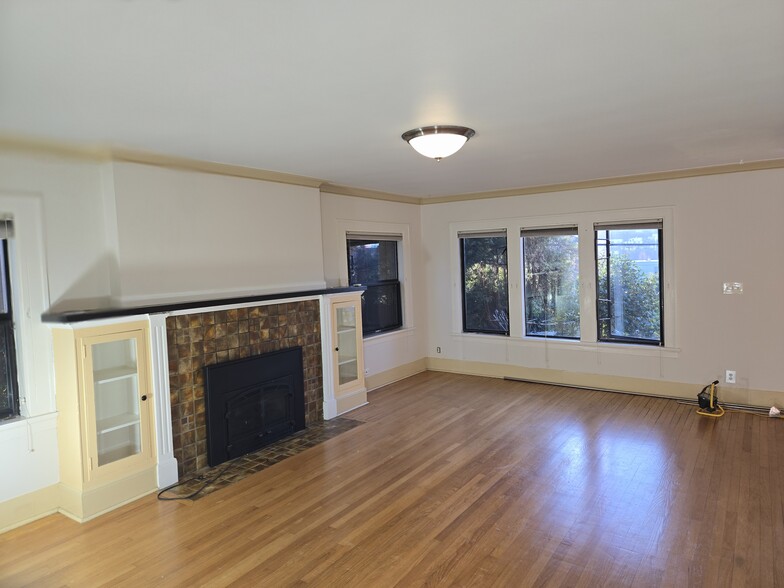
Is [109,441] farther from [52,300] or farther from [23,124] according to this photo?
[23,124]

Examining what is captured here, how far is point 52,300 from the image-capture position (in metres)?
3.54

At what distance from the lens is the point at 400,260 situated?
707 cm

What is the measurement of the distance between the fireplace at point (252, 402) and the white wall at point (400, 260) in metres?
1.34

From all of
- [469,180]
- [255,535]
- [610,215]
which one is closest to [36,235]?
[255,535]

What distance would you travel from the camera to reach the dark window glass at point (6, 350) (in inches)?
134

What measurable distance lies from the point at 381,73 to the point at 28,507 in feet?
11.6

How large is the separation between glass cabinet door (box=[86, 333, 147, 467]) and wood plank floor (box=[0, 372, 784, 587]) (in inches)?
16.6

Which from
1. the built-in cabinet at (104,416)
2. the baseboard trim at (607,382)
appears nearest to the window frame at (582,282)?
the baseboard trim at (607,382)

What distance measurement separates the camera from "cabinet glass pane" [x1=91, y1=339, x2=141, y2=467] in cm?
363

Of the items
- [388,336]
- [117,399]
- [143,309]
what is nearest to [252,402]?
[117,399]

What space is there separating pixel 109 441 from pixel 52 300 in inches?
41.7

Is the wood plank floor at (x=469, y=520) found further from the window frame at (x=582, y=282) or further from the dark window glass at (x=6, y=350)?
the window frame at (x=582, y=282)

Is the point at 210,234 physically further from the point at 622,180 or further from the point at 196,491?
the point at 622,180

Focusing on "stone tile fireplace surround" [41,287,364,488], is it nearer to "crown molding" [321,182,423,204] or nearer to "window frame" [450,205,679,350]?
"crown molding" [321,182,423,204]
